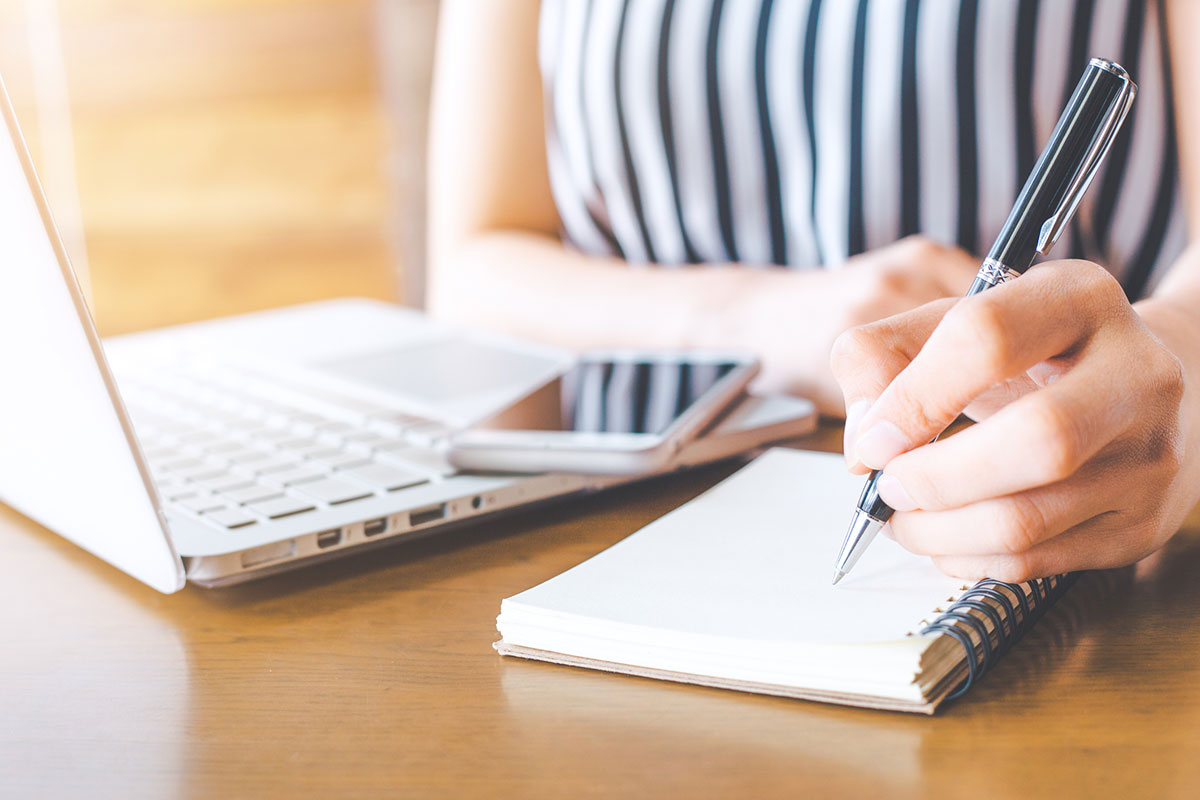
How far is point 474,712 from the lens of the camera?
0.33 meters

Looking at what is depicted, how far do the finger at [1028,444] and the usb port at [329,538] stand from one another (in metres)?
0.21

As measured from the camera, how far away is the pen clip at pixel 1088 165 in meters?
0.38

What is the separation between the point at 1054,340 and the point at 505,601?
193 mm

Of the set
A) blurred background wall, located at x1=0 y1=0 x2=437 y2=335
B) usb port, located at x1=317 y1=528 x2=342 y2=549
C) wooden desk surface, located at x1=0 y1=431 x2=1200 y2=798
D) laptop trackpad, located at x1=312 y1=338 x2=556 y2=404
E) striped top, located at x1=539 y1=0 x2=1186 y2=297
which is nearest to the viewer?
wooden desk surface, located at x1=0 y1=431 x2=1200 y2=798

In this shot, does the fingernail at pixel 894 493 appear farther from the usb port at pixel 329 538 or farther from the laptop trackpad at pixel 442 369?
the laptop trackpad at pixel 442 369

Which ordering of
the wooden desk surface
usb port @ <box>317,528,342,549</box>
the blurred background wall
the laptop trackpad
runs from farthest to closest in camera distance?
the blurred background wall < the laptop trackpad < usb port @ <box>317,528,342,549</box> < the wooden desk surface

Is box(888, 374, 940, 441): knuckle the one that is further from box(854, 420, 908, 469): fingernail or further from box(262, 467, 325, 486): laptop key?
box(262, 467, 325, 486): laptop key

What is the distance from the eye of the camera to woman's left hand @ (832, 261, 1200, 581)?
0.33 m

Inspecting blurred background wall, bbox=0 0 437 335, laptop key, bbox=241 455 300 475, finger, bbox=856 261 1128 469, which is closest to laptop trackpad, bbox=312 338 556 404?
laptop key, bbox=241 455 300 475

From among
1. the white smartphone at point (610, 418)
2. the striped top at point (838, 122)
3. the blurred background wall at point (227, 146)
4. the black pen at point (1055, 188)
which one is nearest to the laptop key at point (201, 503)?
the white smartphone at point (610, 418)

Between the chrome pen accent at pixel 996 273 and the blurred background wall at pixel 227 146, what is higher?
the chrome pen accent at pixel 996 273

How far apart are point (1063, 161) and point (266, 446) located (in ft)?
1.26

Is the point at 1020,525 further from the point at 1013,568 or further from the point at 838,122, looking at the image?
the point at 838,122

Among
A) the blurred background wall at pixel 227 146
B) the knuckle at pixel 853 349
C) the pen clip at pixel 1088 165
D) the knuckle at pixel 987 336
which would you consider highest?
the pen clip at pixel 1088 165
